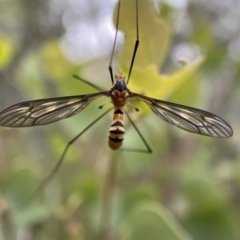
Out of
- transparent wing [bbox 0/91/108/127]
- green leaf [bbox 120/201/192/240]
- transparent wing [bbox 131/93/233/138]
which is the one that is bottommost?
green leaf [bbox 120/201/192/240]

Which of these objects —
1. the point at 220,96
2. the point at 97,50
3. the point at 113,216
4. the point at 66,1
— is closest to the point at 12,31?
the point at 66,1

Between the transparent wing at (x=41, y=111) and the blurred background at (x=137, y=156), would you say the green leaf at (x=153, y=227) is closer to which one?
the blurred background at (x=137, y=156)

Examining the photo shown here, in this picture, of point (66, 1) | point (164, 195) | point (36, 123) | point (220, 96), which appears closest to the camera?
point (36, 123)

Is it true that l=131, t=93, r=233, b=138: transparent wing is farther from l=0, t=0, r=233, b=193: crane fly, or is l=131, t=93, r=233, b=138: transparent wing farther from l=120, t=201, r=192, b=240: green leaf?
l=120, t=201, r=192, b=240: green leaf

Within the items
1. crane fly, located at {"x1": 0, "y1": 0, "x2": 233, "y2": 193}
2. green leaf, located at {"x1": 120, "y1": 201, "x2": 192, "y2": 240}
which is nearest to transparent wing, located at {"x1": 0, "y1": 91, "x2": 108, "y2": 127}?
crane fly, located at {"x1": 0, "y1": 0, "x2": 233, "y2": 193}

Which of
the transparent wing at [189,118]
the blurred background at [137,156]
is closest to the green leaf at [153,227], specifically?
the blurred background at [137,156]

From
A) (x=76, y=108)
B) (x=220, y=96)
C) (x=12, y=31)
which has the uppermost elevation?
(x=12, y=31)

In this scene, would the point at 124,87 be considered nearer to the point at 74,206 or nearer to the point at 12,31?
the point at 74,206

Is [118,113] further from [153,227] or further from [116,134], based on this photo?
[153,227]
